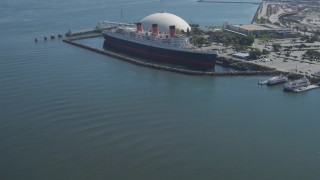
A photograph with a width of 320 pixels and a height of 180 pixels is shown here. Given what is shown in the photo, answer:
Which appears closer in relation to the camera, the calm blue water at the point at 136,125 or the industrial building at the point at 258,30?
the calm blue water at the point at 136,125

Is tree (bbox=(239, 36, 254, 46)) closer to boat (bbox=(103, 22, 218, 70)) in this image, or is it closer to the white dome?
boat (bbox=(103, 22, 218, 70))

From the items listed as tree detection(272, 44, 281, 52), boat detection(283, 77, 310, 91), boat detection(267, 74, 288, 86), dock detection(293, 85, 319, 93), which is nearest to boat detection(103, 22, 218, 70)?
boat detection(267, 74, 288, 86)

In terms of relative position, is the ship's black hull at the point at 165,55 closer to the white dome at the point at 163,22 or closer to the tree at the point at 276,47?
the white dome at the point at 163,22

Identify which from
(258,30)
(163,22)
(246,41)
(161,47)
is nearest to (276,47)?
(246,41)

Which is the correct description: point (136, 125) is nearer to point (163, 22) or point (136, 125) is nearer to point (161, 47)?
point (161, 47)

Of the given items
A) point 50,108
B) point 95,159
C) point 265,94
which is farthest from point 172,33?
point 95,159

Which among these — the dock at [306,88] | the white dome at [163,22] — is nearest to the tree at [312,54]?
the dock at [306,88]

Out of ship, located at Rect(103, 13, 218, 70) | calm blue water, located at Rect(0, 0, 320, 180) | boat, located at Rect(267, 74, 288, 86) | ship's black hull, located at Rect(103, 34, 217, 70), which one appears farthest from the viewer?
ship, located at Rect(103, 13, 218, 70)

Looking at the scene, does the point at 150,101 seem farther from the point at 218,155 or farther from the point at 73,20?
the point at 73,20
